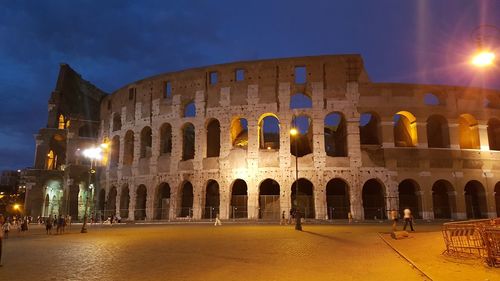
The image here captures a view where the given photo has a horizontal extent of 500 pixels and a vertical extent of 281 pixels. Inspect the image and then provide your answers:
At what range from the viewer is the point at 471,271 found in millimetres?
8094

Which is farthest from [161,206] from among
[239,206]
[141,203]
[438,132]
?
[438,132]

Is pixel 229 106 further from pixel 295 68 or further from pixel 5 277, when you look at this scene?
pixel 5 277

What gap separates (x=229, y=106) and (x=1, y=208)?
210ft

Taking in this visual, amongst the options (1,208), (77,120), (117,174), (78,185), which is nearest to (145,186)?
(117,174)

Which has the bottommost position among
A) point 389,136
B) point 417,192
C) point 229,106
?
point 417,192

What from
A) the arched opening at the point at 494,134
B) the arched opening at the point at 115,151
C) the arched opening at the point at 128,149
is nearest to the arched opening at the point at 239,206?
the arched opening at the point at 128,149

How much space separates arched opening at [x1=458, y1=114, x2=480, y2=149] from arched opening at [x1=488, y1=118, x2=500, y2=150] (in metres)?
2.88

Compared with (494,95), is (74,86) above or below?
above

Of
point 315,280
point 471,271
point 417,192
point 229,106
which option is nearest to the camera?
point 315,280

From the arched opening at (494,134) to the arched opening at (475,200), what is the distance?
16.5 feet

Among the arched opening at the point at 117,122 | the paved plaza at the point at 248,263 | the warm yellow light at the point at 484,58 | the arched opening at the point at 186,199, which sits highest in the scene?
the arched opening at the point at 117,122

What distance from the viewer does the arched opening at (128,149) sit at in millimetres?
40125

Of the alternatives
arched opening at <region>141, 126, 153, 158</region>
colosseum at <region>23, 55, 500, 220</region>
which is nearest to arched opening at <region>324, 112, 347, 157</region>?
colosseum at <region>23, 55, 500, 220</region>

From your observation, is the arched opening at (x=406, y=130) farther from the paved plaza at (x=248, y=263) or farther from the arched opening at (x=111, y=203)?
the arched opening at (x=111, y=203)
